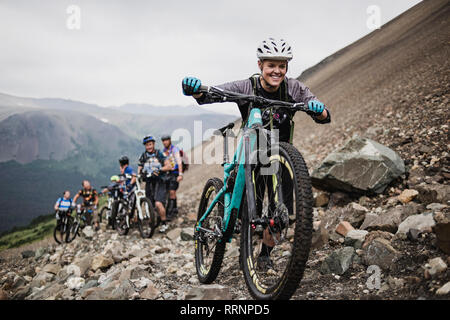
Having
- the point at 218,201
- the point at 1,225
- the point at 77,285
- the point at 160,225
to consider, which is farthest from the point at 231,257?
the point at 1,225

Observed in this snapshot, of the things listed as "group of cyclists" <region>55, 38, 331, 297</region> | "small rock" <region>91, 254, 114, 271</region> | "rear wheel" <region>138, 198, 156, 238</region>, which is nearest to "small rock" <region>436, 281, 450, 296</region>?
"group of cyclists" <region>55, 38, 331, 297</region>

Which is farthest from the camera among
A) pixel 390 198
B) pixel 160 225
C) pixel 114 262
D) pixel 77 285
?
pixel 160 225

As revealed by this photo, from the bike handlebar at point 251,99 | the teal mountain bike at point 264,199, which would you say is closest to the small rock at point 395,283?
the teal mountain bike at point 264,199

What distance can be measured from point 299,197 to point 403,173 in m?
4.33

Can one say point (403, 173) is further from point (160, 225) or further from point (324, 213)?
point (160, 225)

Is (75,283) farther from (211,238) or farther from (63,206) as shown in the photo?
(63,206)

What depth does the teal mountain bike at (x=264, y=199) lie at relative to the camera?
2.48 m

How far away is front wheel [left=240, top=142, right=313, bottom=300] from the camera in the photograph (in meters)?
2.46

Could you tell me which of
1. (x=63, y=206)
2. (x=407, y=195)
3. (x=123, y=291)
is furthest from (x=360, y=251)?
(x=63, y=206)

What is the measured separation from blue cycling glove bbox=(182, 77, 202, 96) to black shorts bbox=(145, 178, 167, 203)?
24.0ft

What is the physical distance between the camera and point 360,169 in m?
5.86

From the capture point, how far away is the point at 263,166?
3305 mm
